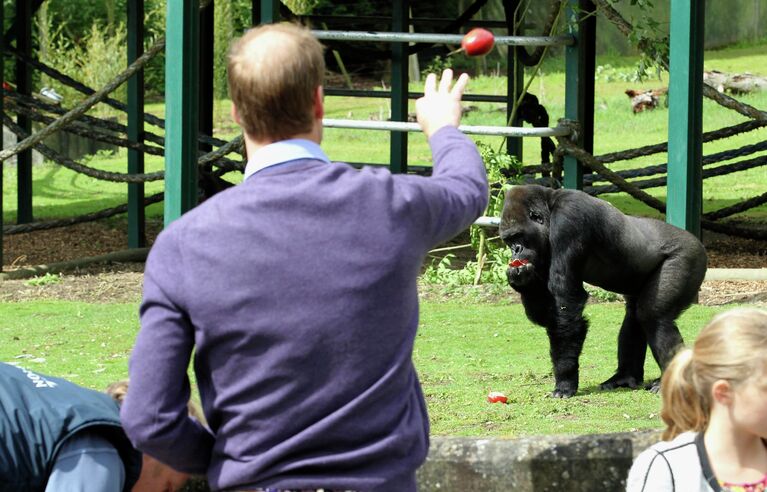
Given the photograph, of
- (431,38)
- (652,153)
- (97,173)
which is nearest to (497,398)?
(431,38)

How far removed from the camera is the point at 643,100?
18.5 metres

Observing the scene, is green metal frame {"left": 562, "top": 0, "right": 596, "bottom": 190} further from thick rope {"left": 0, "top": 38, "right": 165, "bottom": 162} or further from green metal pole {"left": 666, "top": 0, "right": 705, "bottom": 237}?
thick rope {"left": 0, "top": 38, "right": 165, "bottom": 162}

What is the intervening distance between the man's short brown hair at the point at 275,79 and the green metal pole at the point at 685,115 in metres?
4.99

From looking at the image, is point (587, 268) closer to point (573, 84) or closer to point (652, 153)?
point (573, 84)

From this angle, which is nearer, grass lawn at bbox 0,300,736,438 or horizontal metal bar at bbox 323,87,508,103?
grass lawn at bbox 0,300,736,438

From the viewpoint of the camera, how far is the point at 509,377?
5938 millimetres

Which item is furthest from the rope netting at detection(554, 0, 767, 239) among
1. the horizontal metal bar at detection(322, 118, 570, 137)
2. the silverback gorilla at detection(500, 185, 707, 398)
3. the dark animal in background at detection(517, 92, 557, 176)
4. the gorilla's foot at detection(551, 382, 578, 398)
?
the gorilla's foot at detection(551, 382, 578, 398)

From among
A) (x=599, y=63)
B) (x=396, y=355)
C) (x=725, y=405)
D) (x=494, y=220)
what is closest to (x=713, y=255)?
(x=494, y=220)

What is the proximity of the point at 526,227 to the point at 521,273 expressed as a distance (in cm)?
21

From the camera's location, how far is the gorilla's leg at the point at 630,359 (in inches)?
223

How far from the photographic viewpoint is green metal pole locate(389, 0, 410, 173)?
32.3ft

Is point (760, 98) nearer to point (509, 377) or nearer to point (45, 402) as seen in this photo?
point (509, 377)

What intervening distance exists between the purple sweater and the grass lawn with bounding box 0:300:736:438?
2.18 metres

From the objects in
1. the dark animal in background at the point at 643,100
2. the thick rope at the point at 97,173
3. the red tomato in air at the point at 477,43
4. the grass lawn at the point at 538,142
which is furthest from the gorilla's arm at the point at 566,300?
the dark animal in background at the point at 643,100
